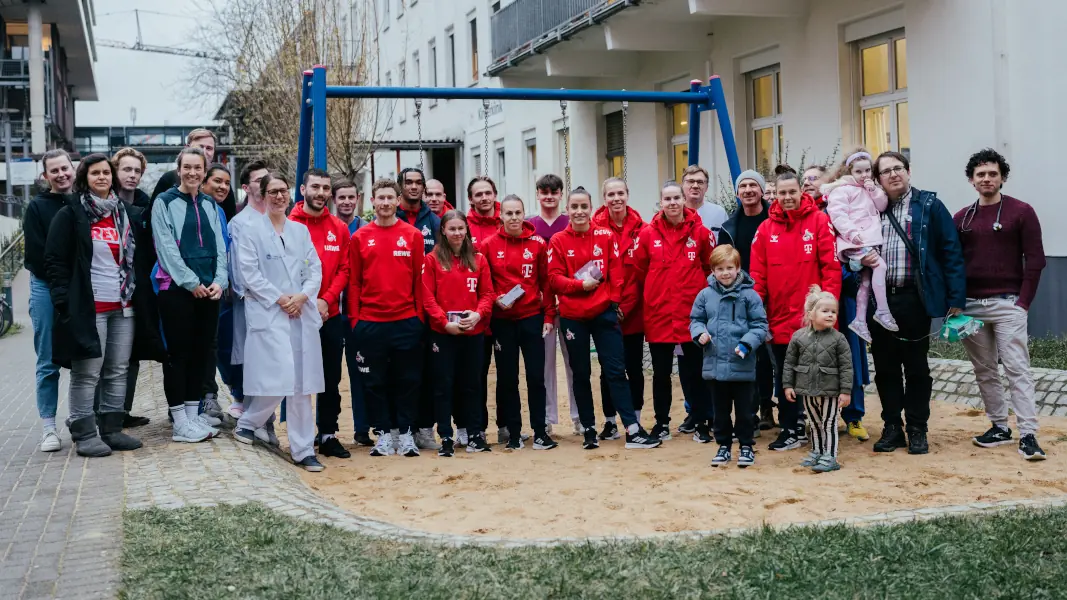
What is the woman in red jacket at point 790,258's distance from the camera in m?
7.86

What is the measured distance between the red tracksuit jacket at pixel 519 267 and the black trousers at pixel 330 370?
1.17 m

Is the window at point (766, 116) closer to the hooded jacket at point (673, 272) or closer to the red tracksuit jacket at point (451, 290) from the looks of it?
the hooded jacket at point (673, 272)

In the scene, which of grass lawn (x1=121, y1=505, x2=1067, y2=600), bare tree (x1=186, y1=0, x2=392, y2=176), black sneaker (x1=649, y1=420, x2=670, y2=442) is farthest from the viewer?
bare tree (x1=186, y1=0, x2=392, y2=176)

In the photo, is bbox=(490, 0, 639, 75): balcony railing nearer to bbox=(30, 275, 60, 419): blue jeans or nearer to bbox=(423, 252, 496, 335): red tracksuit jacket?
bbox=(423, 252, 496, 335): red tracksuit jacket

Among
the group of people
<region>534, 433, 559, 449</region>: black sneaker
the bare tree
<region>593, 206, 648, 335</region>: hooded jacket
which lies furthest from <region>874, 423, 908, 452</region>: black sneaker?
the bare tree

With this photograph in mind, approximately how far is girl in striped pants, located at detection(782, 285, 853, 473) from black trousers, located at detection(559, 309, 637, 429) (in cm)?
135

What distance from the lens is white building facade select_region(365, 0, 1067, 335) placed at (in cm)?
1120

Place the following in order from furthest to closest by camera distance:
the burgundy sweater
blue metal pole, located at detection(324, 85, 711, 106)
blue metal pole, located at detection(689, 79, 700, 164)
Result: 1. blue metal pole, located at detection(689, 79, 700, 164)
2. blue metal pole, located at detection(324, 85, 711, 106)
3. the burgundy sweater

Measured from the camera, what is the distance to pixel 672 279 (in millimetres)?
8297

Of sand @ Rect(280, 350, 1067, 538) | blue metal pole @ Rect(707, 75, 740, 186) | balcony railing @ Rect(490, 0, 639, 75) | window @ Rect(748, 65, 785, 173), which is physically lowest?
sand @ Rect(280, 350, 1067, 538)

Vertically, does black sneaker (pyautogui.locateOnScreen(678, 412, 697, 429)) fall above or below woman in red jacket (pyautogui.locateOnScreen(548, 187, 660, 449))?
below

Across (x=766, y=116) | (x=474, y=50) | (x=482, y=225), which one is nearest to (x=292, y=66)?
(x=474, y=50)

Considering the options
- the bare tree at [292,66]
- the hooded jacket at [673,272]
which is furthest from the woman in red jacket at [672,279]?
the bare tree at [292,66]

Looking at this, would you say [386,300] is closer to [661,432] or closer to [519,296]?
[519,296]
